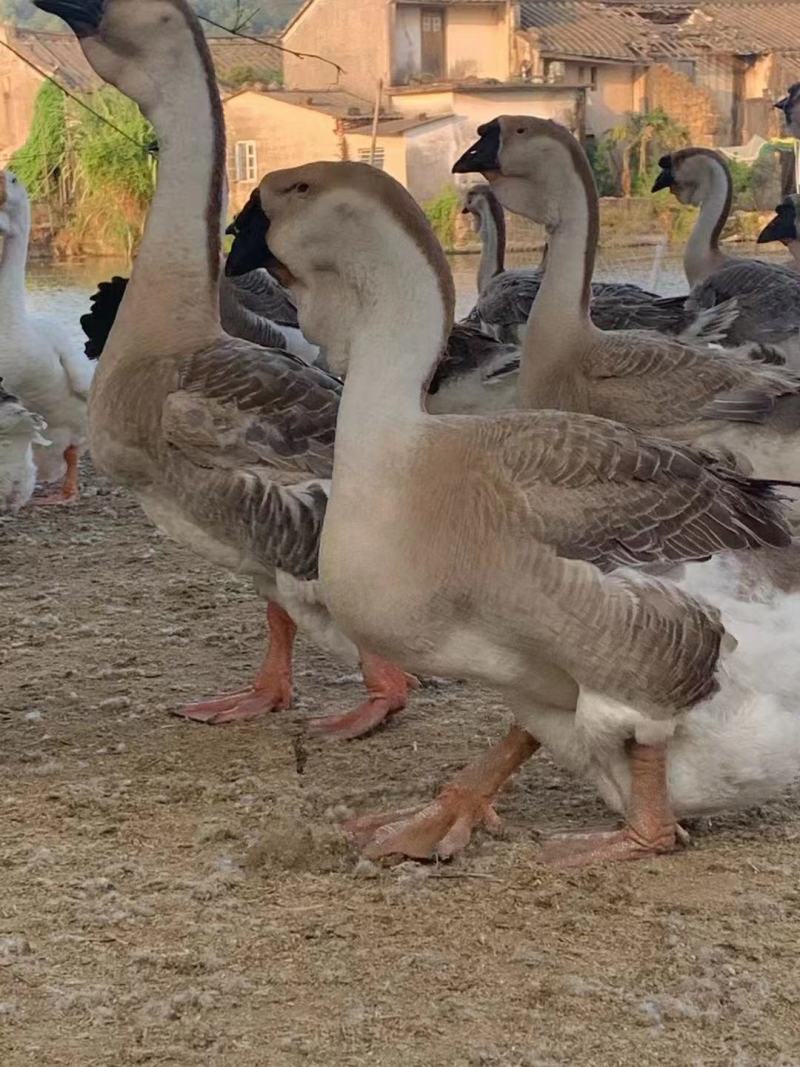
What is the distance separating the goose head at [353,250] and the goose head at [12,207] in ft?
18.7

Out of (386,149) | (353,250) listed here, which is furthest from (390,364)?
(386,149)

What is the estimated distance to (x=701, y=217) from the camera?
11.3 metres

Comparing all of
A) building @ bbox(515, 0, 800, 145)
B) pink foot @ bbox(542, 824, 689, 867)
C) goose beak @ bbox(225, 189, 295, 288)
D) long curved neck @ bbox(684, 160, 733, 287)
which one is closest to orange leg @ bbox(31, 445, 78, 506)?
goose beak @ bbox(225, 189, 295, 288)

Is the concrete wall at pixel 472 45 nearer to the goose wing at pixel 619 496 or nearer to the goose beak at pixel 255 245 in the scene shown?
the goose beak at pixel 255 245

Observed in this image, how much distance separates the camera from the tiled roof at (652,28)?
2945 centimetres

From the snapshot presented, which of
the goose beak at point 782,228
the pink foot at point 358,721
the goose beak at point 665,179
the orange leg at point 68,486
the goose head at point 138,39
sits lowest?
the orange leg at point 68,486

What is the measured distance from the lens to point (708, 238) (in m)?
11.2

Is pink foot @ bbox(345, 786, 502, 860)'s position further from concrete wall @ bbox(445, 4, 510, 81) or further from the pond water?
concrete wall @ bbox(445, 4, 510, 81)

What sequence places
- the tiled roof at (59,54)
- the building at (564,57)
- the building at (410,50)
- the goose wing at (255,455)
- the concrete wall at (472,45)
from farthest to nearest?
the concrete wall at (472,45)
the building at (564,57)
the building at (410,50)
the tiled roof at (59,54)
the goose wing at (255,455)

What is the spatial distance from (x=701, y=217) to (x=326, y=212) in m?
8.47

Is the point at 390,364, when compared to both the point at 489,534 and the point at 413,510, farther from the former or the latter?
the point at 489,534

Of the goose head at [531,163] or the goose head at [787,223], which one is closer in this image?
the goose head at [531,163]

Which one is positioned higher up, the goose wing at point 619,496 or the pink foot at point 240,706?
the goose wing at point 619,496

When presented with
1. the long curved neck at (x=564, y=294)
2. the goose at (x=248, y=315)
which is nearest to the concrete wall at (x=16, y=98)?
the goose at (x=248, y=315)
